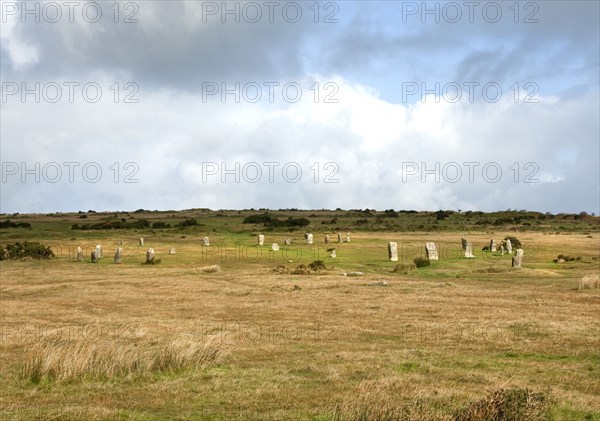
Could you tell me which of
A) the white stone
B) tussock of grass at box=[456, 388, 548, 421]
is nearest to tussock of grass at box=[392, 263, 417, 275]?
the white stone

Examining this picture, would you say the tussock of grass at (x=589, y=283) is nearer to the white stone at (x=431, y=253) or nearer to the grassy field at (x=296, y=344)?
the grassy field at (x=296, y=344)

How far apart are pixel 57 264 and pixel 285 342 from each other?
35.4m

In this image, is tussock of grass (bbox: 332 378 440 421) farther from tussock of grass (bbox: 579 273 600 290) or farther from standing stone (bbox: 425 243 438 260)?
standing stone (bbox: 425 243 438 260)

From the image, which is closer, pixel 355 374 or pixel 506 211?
pixel 355 374

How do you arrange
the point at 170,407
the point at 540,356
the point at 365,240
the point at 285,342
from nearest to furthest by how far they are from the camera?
the point at 170,407, the point at 540,356, the point at 285,342, the point at 365,240

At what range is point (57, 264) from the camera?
4881 cm

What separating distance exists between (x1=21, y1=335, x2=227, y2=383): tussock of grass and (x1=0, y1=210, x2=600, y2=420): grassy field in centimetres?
3

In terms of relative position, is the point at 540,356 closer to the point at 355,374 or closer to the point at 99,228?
the point at 355,374

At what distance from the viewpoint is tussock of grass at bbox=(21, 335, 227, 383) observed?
1342cm

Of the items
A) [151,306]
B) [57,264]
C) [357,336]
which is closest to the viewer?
[357,336]

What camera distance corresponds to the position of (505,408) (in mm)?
9766

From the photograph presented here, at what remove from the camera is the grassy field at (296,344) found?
37.9ft

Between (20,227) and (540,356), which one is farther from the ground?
(20,227)

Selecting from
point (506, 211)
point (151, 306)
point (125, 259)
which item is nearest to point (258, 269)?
point (125, 259)
